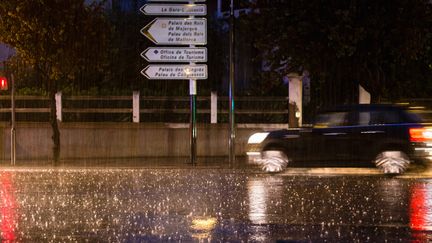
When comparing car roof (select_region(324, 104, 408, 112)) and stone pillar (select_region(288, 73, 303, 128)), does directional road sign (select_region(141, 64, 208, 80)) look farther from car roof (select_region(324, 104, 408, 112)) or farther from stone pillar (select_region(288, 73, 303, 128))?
car roof (select_region(324, 104, 408, 112))

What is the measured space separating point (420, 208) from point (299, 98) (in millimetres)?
13729

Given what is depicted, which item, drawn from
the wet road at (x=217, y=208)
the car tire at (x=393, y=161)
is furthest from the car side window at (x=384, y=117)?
the wet road at (x=217, y=208)

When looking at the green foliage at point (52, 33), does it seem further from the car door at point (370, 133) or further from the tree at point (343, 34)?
the car door at point (370, 133)

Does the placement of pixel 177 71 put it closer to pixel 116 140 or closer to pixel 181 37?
pixel 181 37

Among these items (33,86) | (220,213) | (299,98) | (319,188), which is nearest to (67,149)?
(33,86)

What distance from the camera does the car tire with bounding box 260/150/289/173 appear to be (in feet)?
57.7

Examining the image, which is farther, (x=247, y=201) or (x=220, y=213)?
(x=247, y=201)

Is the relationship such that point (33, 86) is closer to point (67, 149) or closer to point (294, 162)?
point (67, 149)

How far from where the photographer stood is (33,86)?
2795 centimetres

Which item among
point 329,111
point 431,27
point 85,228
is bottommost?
point 85,228

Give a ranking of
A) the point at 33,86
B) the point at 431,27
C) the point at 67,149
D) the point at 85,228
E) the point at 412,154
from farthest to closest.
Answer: the point at 33,86 < the point at 67,149 < the point at 431,27 < the point at 412,154 < the point at 85,228

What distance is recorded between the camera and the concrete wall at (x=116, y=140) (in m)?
24.0

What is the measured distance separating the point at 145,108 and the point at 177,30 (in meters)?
4.43

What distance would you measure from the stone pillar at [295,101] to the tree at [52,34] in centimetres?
705
